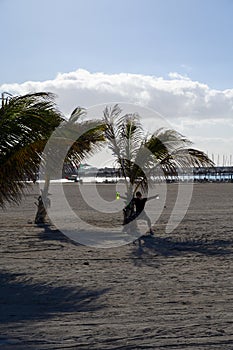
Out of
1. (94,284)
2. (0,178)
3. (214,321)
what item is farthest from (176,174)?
(214,321)

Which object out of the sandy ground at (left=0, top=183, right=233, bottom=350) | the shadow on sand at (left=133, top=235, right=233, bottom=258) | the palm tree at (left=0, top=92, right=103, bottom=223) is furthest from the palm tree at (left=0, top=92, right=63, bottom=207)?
the shadow on sand at (left=133, top=235, right=233, bottom=258)

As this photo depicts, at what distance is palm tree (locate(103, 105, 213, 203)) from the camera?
17.8 meters

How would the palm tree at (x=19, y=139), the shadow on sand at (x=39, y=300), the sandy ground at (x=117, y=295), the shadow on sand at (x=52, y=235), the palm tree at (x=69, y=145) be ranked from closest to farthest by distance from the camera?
the sandy ground at (x=117, y=295)
the shadow on sand at (x=39, y=300)
the palm tree at (x=19, y=139)
the palm tree at (x=69, y=145)
the shadow on sand at (x=52, y=235)

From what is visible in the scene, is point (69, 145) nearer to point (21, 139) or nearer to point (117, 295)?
point (21, 139)

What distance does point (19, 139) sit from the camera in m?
11.3

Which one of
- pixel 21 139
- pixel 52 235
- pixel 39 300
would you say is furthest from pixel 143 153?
pixel 39 300

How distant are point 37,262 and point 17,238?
4358 millimetres

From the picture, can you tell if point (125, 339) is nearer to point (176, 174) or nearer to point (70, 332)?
point (70, 332)

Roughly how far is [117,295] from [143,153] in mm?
10071

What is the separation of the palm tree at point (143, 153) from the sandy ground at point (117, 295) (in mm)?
3277

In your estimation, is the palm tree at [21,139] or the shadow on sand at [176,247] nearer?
the palm tree at [21,139]

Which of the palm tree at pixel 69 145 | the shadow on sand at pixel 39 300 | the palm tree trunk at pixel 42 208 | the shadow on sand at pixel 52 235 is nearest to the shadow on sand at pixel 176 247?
the shadow on sand at pixel 52 235

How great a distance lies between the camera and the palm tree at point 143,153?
58.3 ft

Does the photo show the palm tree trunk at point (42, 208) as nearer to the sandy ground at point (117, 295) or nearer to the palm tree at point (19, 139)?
the sandy ground at point (117, 295)
